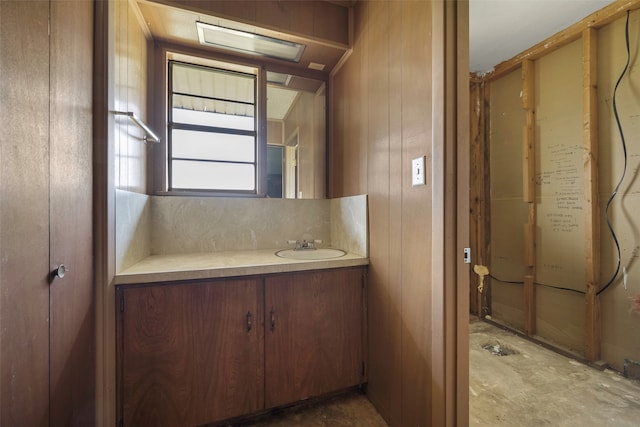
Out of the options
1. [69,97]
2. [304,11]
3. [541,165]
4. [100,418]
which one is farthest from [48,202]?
[541,165]

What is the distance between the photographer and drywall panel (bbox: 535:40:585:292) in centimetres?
199

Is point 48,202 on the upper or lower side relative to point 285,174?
lower

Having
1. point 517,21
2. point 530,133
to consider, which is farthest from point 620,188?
point 517,21

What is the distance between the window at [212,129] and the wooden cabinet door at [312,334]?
0.91m

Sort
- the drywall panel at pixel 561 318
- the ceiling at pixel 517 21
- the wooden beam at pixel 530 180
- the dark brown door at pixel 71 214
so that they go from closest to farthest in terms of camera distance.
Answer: the dark brown door at pixel 71 214 < the ceiling at pixel 517 21 < the drywall panel at pixel 561 318 < the wooden beam at pixel 530 180

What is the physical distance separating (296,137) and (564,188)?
2183 millimetres

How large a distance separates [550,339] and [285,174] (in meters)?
2.58

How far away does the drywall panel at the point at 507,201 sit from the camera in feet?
7.88

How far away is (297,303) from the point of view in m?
1.40

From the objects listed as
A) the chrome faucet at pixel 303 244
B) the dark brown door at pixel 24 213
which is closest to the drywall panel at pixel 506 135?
the chrome faucet at pixel 303 244

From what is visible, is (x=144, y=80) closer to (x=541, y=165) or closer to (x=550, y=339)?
(x=541, y=165)

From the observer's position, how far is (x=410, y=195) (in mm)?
1206

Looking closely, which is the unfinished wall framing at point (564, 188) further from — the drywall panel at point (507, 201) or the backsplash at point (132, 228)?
the backsplash at point (132, 228)

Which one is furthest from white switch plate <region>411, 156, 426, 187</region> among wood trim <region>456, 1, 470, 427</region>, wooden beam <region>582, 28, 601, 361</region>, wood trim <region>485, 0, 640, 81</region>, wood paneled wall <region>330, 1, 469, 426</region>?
wood trim <region>485, 0, 640, 81</region>
